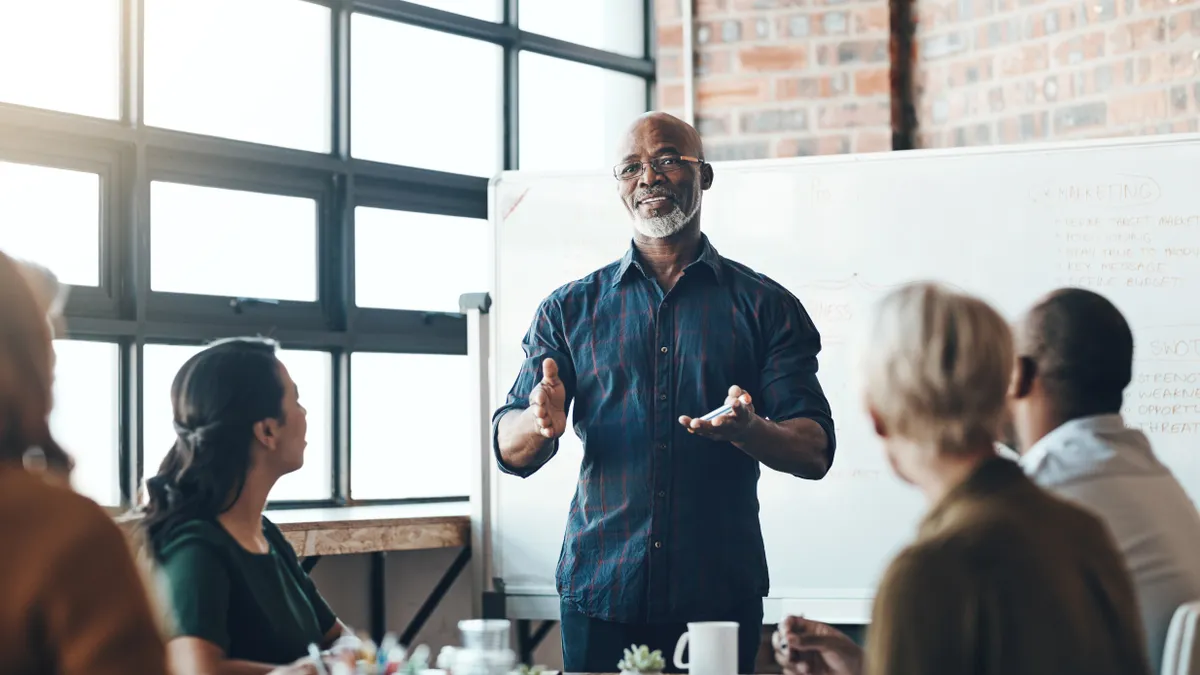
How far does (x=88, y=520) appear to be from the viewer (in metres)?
1.03

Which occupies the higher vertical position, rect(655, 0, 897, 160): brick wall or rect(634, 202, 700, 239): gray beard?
rect(655, 0, 897, 160): brick wall

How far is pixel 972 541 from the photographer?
1.18 meters

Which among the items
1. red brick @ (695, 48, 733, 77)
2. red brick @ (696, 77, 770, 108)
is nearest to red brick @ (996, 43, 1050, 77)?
red brick @ (696, 77, 770, 108)

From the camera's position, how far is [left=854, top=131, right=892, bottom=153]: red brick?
437 centimetres

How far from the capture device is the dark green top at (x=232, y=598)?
1778 millimetres

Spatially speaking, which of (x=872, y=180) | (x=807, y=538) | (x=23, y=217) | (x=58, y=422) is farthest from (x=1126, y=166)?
(x=58, y=422)

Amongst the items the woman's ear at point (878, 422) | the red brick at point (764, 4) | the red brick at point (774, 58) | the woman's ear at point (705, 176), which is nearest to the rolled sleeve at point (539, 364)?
the woman's ear at point (705, 176)

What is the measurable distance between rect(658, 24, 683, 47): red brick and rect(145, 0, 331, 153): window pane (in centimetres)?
118

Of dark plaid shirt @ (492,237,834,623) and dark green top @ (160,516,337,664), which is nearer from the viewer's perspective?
dark green top @ (160,516,337,664)

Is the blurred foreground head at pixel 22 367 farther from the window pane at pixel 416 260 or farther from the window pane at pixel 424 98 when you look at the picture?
the window pane at pixel 424 98

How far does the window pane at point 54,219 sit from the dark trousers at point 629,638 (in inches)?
74.7

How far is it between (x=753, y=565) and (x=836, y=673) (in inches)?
28.8

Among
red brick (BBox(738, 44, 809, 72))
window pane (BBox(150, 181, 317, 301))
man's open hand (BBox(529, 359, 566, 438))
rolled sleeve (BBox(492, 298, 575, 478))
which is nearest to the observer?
man's open hand (BBox(529, 359, 566, 438))

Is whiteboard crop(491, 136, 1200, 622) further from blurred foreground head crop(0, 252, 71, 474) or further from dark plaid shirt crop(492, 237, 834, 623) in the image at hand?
blurred foreground head crop(0, 252, 71, 474)
